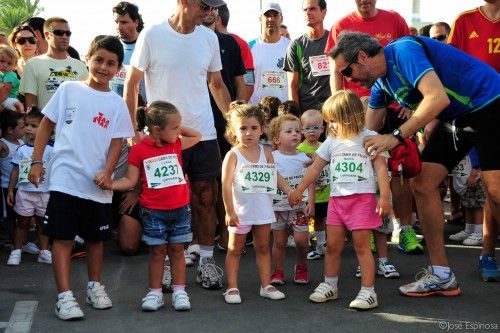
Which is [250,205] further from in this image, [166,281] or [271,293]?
[166,281]

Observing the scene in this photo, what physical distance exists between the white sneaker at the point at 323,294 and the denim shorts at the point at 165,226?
2.99 ft

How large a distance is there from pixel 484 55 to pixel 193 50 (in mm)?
2356

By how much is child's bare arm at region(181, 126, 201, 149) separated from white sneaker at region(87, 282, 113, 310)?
112cm

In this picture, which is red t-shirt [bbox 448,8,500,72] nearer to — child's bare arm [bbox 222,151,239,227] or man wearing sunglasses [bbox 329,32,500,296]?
man wearing sunglasses [bbox 329,32,500,296]

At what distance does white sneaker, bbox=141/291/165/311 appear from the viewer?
210 inches

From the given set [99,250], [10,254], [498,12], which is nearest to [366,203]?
[99,250]

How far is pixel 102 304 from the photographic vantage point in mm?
5406

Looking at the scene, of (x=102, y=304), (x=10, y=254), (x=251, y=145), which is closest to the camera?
(x=102, y=304)

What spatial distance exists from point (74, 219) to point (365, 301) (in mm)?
1897

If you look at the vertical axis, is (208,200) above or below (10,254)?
above

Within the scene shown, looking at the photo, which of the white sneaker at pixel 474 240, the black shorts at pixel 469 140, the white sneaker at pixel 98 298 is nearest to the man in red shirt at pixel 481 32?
the black shorts at pixel 469 140

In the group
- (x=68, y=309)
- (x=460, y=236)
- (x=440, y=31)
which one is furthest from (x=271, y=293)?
(x=440, y=31)

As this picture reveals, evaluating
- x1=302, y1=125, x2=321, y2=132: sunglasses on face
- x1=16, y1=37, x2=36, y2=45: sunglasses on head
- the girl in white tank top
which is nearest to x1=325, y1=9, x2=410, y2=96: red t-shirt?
x1=302, y1=125, x2=321, y2=132: sunglasses on face

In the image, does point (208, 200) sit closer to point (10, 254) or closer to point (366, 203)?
point (366, 203)
